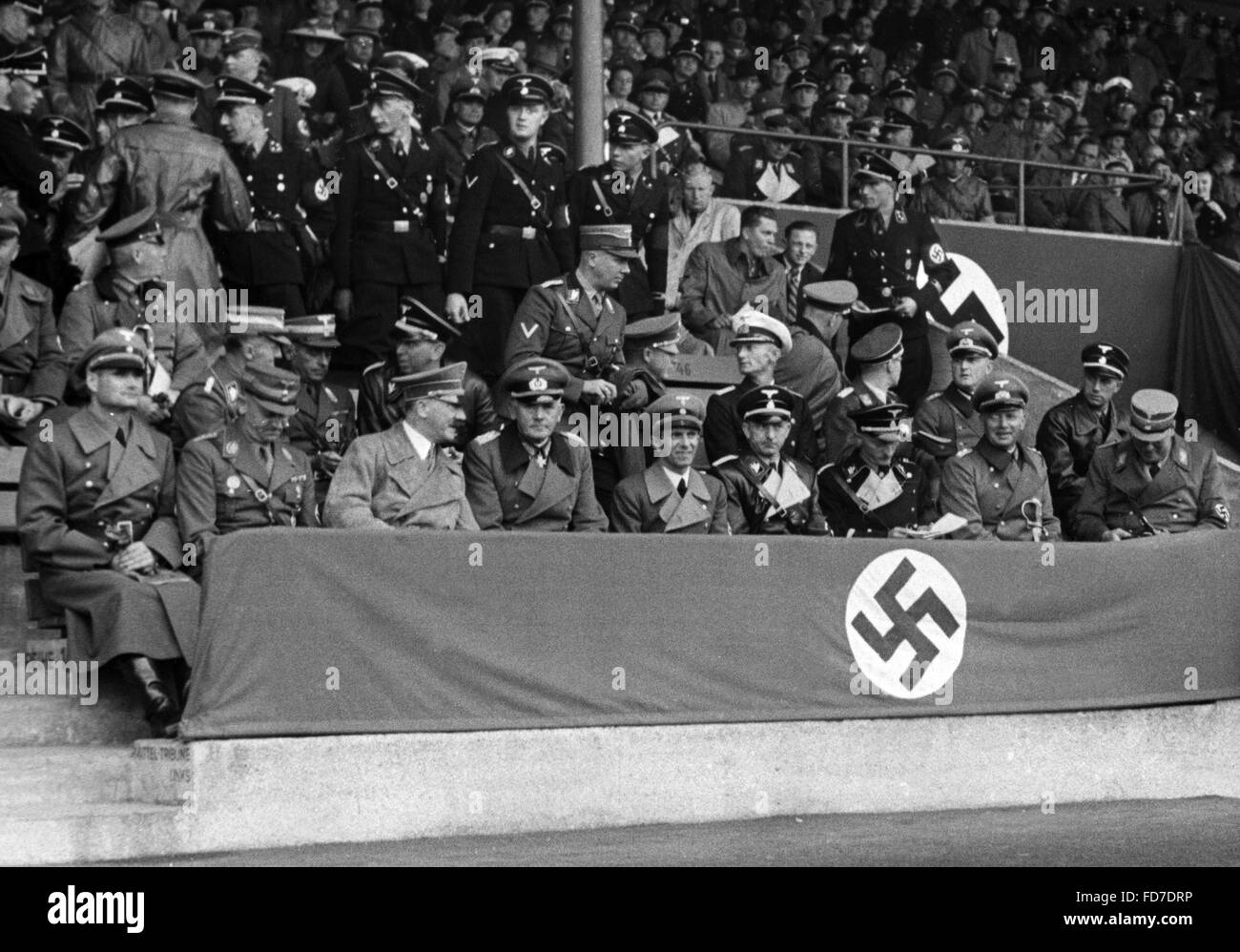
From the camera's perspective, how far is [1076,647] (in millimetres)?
10438

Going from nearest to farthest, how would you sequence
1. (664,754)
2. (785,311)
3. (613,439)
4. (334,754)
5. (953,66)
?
(334,754) → (664,754) → (613,439) → (785,311) → (953,66)

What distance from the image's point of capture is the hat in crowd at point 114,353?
30.0ft

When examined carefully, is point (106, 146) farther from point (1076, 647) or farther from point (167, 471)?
point (1076, 647)

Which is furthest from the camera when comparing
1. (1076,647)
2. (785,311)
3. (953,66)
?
(953,66)

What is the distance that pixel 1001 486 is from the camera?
11.3 metres

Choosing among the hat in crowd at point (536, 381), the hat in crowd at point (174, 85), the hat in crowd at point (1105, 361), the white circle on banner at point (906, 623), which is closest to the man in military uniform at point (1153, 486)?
the hat in crowd at point (1105, 361)

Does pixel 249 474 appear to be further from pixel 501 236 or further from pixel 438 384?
pixel 501 236

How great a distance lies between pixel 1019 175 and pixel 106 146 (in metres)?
8.53

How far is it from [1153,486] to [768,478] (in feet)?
7.07

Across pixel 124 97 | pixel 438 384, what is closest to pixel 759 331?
pixel 438 384

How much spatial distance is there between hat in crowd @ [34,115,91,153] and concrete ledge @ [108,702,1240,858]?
14.2ft

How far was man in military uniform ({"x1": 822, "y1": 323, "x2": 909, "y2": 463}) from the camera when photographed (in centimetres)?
1239

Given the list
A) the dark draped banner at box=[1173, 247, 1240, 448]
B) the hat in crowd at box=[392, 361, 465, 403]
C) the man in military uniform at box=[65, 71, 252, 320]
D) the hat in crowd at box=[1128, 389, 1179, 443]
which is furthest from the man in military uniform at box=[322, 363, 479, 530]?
the dark draped banner at box=[1173, 247, 1240, 448]

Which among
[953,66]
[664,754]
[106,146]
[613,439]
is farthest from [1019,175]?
[664,754]
